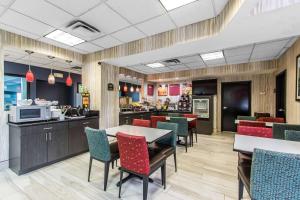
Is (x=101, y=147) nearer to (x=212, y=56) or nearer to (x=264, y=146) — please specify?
(x=264, y=146)

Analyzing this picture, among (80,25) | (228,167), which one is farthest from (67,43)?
(228,167)

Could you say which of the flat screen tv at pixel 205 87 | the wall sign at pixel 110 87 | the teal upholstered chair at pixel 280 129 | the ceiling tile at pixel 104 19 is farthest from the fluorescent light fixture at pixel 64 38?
the flat screen tv at pixel 205 87

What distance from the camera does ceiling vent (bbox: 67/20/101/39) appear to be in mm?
2655

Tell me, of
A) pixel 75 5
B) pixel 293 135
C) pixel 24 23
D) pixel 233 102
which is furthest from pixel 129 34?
pixel 233 102

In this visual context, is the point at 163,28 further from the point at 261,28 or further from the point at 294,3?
the point at 294,3

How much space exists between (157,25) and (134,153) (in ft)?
7.60

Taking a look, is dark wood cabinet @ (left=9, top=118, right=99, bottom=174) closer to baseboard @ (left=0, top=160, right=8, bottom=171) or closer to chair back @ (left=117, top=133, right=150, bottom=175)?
baseboard @ (left=0, top=160, right=8, bottom=171)

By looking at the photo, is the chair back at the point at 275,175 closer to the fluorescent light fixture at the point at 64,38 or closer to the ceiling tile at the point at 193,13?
the ceiling tile at the point at 193,13

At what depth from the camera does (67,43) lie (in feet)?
11.7

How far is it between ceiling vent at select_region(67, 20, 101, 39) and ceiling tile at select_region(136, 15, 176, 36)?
0.88 metres

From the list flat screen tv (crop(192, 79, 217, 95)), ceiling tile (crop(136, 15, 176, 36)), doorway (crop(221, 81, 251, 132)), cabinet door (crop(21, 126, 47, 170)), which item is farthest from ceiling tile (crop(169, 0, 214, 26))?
doorway (crop(221, 81, 251, 132))

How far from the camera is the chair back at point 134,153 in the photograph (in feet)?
5.76

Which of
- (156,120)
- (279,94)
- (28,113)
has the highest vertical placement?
(279,94)

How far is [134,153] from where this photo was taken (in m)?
1.82
